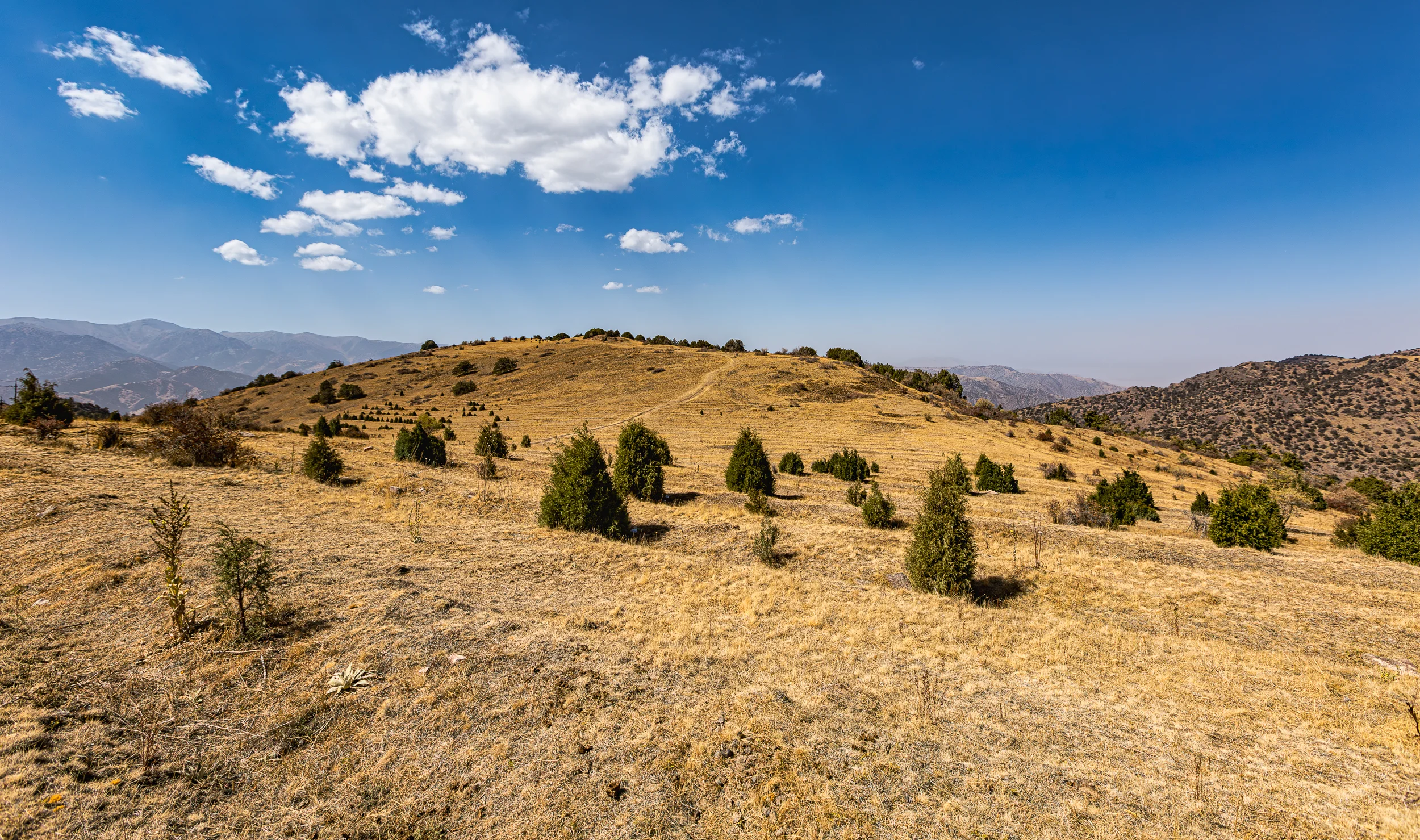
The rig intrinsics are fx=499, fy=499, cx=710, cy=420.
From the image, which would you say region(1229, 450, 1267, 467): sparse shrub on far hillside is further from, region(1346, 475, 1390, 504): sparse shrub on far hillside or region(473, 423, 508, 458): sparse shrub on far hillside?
region(473, 423, 508, 458): sparse shrub on far hillside

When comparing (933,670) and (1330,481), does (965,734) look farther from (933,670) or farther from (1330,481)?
(1330,481)

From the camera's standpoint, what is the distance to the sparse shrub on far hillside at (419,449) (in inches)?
914

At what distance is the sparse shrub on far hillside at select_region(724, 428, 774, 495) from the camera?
67.0 feet

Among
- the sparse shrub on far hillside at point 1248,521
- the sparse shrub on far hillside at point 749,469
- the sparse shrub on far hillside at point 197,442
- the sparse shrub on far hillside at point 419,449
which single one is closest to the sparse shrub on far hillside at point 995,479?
the sparse shrub on far hillside at point 1248,521

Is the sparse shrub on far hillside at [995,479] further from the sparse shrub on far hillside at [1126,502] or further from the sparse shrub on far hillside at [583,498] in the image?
the sparse shrub on far hillside at [583,498]

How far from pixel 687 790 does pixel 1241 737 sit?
7.22m

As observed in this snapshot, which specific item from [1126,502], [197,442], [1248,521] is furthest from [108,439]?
[1126,502]

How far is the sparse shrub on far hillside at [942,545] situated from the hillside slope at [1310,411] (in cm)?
7326

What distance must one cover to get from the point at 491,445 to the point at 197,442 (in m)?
11.0

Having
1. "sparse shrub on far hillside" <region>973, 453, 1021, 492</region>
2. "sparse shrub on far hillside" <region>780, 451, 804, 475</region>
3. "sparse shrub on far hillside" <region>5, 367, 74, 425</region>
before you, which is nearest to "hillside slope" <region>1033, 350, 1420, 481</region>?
"sparse shrub on far hillside" <region>973, 453, 1021, 492</region>

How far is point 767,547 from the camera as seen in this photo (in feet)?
43.8

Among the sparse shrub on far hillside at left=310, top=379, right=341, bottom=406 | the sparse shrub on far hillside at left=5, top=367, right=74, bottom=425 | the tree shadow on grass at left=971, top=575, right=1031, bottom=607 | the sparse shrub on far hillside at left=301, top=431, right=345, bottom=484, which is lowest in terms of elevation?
the tree shadow on grass at left=971, top=575, right=1031, bottom=607

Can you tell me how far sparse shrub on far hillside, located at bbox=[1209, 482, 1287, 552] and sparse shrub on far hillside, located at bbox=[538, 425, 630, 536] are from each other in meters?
18.2

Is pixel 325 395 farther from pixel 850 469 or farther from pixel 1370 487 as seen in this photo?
pixel 1370 487
